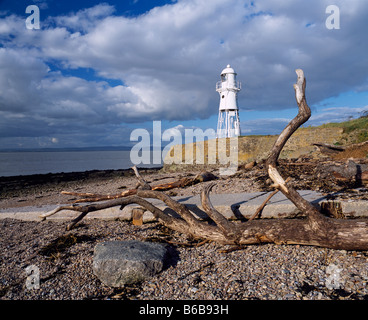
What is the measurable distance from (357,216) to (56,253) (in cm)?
491

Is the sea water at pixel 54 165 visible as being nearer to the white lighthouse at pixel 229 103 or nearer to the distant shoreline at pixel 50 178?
the distant shoreline at pixel 50 178

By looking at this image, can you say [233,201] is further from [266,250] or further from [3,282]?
[3,282]

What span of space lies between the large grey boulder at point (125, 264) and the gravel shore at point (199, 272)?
9 centimetres

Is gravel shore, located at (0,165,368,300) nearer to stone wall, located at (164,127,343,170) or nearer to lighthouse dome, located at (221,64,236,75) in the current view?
stone wall, located at (164,127,343,170)

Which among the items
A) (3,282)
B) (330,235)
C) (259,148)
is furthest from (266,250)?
(259,148)

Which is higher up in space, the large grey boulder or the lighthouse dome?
the lighthouse dome

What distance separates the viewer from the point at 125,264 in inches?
131

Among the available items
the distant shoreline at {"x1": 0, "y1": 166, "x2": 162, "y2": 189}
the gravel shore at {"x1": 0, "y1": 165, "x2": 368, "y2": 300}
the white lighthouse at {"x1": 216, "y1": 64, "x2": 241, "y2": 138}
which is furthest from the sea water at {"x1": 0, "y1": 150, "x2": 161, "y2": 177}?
the gravel shore at {"x1": 0, "y1": 165, "x2": 368, "y2": 300}

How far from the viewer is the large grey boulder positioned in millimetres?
3293

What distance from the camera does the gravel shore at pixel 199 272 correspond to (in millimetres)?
2933

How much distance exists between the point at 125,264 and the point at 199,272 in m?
0.97

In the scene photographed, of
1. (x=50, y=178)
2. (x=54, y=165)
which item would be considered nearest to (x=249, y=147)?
(x=50, y=178)

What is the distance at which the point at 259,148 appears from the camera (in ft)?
59.9

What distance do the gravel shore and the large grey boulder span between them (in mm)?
92
